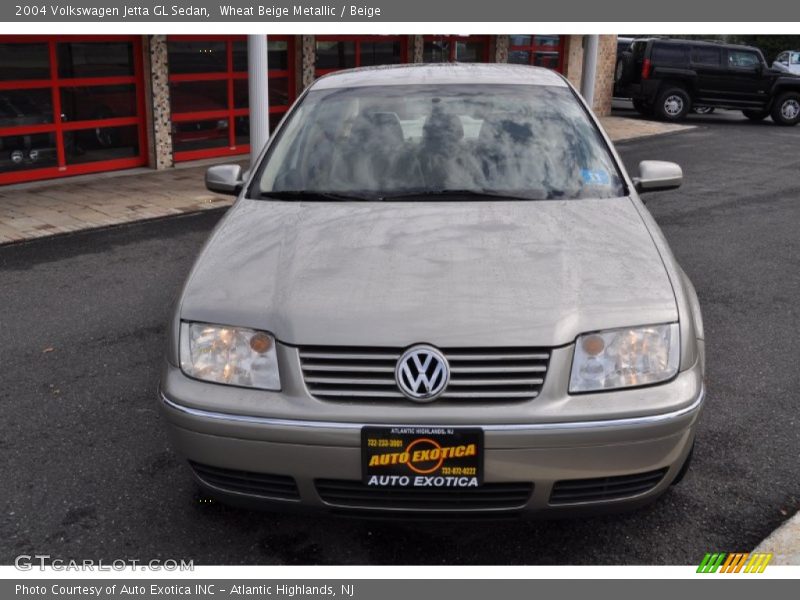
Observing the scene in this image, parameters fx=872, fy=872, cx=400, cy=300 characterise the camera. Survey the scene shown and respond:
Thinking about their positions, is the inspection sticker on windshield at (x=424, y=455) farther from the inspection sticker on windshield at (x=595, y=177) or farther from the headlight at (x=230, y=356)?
the inspection sticker on windshield at (x=595, y=177)

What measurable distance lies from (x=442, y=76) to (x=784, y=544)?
2761mm

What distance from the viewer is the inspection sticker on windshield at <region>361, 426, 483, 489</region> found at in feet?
8.83

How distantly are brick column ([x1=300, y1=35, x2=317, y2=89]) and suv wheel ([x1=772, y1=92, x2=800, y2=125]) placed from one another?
12.8 metres

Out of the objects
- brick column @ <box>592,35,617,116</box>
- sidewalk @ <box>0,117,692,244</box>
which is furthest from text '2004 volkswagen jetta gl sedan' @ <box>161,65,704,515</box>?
brick column @ <box>592,35,617,116</box>

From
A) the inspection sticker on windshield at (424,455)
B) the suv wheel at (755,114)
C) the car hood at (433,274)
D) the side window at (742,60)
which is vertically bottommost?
the suv wheel at (755,114)

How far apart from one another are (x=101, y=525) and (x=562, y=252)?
2046 mm

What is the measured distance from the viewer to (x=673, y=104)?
2134cm

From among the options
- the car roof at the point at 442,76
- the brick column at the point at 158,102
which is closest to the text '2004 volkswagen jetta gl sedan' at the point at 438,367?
the car roof at the point at 442,76

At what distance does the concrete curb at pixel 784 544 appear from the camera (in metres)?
3.10

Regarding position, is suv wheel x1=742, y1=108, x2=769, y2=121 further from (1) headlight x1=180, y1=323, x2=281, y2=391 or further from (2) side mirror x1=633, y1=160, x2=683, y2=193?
(1) headlight x1=180, y1=323, x2=281, y2=391

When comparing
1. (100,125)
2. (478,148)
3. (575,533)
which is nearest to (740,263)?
(478,148)

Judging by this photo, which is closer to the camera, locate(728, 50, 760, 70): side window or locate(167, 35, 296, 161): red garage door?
locate(167, 35, 296, 161): red garage door

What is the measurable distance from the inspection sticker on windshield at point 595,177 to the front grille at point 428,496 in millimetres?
1651
